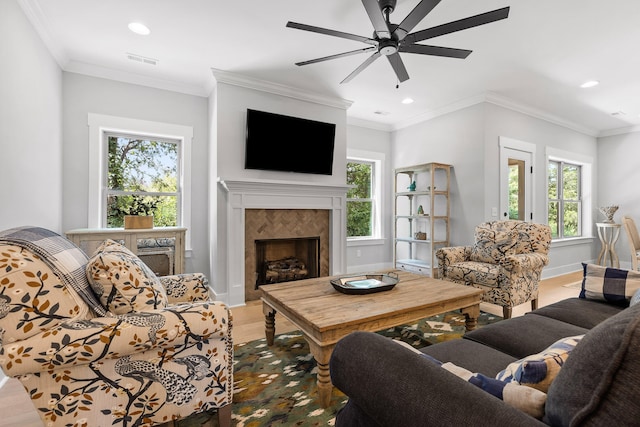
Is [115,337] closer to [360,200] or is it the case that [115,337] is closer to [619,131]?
[360,200]

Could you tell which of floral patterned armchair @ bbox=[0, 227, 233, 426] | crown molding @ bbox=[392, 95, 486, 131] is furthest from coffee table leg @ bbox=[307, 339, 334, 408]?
crown molding @ bbox=[392, 95, 486, 131]

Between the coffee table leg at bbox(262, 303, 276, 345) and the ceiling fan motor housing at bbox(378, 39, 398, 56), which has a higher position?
the ceiling fan motor housing at bbox(378, 39, 398, 56)

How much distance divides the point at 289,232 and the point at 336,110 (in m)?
1.91

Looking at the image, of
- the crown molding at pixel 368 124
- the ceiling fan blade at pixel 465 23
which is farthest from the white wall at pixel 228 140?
the ceiling fan blade at pixel 465 23

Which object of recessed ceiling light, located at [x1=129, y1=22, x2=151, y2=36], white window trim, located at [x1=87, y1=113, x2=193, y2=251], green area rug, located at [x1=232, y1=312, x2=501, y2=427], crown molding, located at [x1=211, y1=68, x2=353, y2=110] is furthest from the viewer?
crown molding, located at [x1=211, y1=68, x2=353, y2=110]

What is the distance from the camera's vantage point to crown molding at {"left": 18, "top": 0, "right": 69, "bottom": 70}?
233 cm

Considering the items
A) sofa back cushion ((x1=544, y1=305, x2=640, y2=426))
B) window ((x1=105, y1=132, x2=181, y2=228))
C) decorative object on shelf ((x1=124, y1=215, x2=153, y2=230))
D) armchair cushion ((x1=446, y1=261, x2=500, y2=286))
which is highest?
window ((x1=105, y1=132, x2=181, y2=228))

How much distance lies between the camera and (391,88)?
13.2 ft

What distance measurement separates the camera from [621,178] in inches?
223

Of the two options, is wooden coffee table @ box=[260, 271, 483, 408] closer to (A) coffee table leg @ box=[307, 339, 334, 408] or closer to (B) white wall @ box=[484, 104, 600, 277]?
(A) coffee table leg @ box=[307, 339, 334, 408]

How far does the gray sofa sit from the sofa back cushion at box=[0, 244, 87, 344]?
108 cm

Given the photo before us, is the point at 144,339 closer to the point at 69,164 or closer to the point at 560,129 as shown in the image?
the point at 69,164

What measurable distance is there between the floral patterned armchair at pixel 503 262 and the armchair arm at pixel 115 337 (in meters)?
2.58

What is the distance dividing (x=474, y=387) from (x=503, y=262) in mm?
2613
